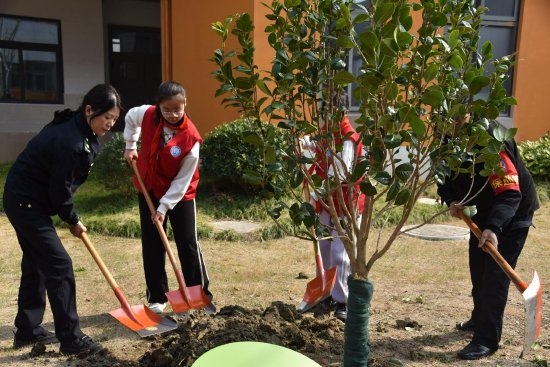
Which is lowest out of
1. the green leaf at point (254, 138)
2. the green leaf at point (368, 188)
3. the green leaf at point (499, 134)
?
the green leaf at point (368, 188)

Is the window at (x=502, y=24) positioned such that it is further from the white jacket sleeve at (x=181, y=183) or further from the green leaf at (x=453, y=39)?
the green leaf at (x=453, y=39)

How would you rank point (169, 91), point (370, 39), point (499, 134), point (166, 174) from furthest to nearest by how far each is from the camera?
point (166, 174)
point (169, 91)
point (499, 134)
point (370, 39)

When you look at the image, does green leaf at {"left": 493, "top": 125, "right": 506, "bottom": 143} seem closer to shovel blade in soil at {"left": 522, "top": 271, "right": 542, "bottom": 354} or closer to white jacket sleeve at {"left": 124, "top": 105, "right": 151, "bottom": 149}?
shovel blade in soil at {"left": 522, "top": 271, "right": 542, "bottom": 354}

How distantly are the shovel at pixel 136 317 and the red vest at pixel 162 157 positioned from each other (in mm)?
708

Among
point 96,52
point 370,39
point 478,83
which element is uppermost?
point 96,52

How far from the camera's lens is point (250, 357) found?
211 centimetres

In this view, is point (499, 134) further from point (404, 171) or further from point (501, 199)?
point (501, 199)

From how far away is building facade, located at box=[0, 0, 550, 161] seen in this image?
10.1 metres

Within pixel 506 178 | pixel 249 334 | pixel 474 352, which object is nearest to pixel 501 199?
pixel 506 178

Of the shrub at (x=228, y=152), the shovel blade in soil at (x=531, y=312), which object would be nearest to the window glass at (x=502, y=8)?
the shrub at (x=228, y=152)

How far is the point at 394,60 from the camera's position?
2.06m

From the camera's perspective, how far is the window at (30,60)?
11.4m

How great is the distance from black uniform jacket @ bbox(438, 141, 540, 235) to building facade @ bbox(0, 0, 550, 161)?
21.2 feet

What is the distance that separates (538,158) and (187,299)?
822 cm
